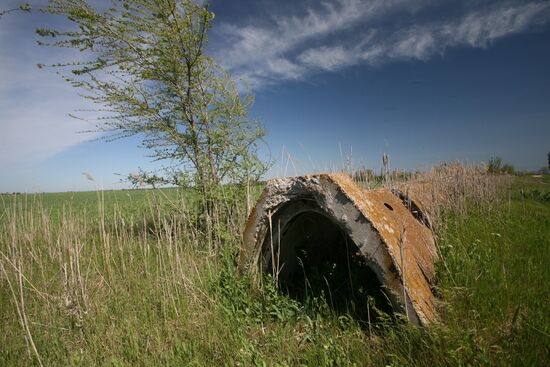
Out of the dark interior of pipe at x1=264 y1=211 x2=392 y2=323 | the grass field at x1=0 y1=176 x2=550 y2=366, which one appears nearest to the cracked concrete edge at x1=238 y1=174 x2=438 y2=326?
the grass field at x1=0 y1=176 x2=550 y2=366

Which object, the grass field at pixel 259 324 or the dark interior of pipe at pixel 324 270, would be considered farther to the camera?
the dark interior of pipe at pixel 324 270

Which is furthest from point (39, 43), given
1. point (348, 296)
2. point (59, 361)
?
point (348, 296)

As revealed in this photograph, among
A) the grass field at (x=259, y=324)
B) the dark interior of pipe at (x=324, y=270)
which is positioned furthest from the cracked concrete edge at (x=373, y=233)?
the dark interior of pipe at (x=324, y=270)

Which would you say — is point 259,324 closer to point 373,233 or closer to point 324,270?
point 324,270

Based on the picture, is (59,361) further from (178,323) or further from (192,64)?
(192,64)

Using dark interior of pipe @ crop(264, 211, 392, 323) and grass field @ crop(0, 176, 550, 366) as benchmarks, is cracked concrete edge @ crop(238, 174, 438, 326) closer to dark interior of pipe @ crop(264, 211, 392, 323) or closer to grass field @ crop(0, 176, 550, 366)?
grass field @ crop(0, 176, 550, 366)

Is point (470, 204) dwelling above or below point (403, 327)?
above

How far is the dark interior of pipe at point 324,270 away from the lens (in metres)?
3.02

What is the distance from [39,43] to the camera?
17.1ft

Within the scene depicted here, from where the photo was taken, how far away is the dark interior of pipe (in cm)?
302

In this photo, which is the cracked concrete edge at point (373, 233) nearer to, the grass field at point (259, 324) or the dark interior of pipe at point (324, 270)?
the grass field at point (259, 324)

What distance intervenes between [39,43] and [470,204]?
→ 10364mm

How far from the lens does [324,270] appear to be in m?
3.72

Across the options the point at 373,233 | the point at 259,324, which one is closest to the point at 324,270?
the point at 259,324
